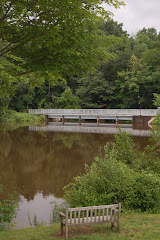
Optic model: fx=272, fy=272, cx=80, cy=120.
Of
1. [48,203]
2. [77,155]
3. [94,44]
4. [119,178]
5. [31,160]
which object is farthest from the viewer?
[77,155]

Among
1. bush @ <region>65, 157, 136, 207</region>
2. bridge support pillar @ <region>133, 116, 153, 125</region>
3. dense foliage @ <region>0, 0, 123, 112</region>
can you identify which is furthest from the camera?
bridge support pillar @ <region>133, 116, 153, 125</region>

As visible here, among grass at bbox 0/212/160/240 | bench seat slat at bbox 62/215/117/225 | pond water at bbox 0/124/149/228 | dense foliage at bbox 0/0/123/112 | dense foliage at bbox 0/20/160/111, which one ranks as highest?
dense foliage at bbox 0/20/160/111

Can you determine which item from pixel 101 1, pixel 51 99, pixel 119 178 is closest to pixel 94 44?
pixel 101 1

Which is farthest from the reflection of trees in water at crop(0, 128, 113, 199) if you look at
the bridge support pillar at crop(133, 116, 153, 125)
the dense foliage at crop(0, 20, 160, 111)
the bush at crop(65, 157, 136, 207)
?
the dense foliage at crop(0, 20, 160, 111)

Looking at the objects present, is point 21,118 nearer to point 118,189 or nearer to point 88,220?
point 118,189

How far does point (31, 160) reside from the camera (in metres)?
17.3

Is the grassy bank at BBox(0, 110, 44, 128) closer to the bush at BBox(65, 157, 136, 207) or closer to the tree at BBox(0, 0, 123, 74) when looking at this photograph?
the bush at BBox(65, 157, 136, 207)

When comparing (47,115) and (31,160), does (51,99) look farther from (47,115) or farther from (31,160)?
(31,160)

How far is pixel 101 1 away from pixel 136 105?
4364 centimetres

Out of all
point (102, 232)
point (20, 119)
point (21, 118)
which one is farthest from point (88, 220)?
point (21, 118)

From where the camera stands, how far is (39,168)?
601 inches

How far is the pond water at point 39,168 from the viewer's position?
32.4 ft

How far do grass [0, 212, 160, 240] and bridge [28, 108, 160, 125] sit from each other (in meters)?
31.9

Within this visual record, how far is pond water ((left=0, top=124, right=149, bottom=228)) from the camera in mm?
9891
